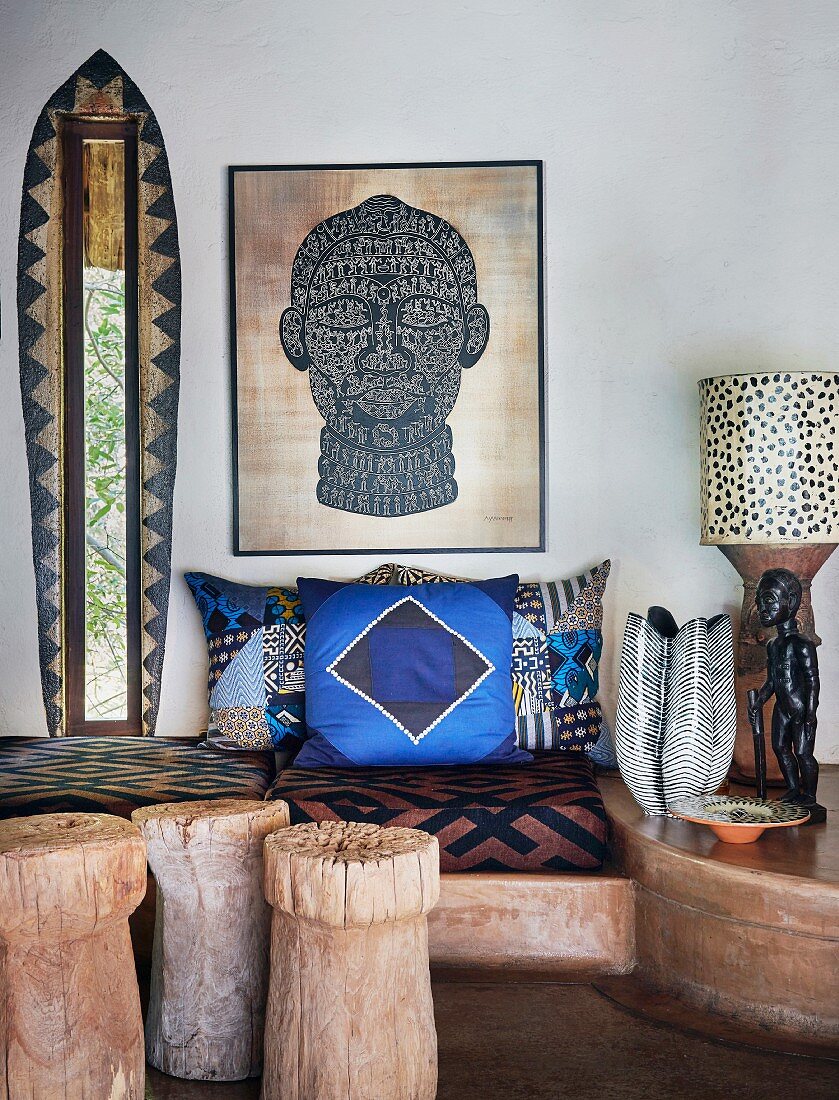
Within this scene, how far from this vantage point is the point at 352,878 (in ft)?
5.29

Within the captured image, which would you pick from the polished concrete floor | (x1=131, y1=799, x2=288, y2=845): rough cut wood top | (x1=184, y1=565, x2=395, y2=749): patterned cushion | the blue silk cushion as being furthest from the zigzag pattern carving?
the polished concrete floor

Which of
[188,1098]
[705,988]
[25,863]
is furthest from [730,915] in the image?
[25,863]

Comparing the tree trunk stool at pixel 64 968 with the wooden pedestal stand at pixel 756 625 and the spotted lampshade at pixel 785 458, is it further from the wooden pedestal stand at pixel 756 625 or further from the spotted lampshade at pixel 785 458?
the spotted lampshade at pixel 785 458

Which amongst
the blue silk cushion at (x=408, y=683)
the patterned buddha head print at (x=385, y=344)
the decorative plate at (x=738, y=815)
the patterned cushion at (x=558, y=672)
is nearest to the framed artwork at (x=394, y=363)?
the patterned buddha head print at (x=385, y=344)

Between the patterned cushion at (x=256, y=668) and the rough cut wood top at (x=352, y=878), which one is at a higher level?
the patterned cushion at (x=256, y=668)

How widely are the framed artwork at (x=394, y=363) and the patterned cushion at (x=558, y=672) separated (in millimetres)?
334

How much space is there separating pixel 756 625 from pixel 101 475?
1.96 meters

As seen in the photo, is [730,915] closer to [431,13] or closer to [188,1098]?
[188,1098]

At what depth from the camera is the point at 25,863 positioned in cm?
155

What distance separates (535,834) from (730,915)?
437 mm

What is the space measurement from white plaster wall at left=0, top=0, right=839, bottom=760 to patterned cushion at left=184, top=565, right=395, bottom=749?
0.83ft

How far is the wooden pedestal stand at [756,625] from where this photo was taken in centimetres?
267

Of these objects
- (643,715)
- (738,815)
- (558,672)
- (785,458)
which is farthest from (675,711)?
(785,458)

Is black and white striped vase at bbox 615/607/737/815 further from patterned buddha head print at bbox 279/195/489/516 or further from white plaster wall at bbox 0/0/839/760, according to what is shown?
patterned buddha head print at bbox 279/195/489/516
